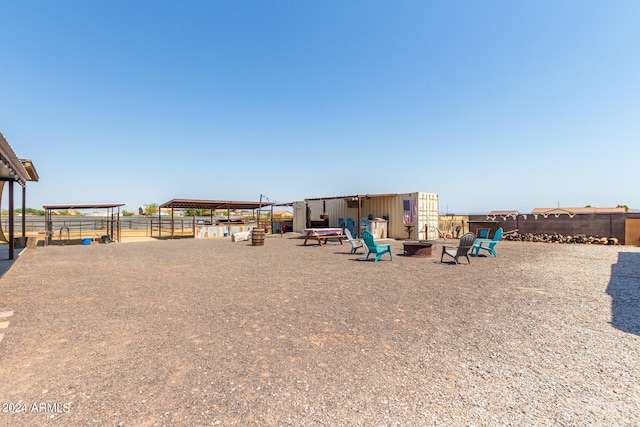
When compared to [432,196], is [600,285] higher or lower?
lower

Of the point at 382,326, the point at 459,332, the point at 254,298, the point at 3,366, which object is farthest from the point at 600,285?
the point at 3,366

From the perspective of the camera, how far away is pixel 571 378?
2.63m

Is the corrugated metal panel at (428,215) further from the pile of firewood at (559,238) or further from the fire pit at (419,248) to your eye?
the fire pit at (419,248)

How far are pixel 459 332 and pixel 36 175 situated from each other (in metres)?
12.5

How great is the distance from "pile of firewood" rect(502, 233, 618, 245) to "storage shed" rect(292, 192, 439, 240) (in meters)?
4.28

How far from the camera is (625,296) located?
524cm

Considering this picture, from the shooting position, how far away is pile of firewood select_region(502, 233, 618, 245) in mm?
14859

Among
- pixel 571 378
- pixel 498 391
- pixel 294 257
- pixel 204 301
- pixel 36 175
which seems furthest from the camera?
pixel 294 257

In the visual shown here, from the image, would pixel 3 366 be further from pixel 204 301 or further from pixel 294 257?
pixel 294 257

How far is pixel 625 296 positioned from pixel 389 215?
1355cm

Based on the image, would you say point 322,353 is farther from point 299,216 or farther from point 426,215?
point 299,216

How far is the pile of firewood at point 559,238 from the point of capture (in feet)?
48.8

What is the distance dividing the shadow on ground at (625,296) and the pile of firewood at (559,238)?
7501 mm

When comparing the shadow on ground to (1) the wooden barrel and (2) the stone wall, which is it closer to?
(2) the stone wall
